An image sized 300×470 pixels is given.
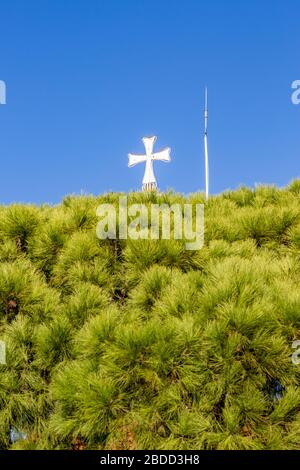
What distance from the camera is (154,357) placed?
271 cm

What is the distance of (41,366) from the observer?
311 cm

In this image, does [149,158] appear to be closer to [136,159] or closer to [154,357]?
[136,159]

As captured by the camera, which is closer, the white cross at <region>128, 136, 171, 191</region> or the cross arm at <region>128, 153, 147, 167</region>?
the white cross at <region>128, 136, 171, 191</region>

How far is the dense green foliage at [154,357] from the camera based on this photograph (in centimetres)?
259

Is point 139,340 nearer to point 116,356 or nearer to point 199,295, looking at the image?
point 116,356

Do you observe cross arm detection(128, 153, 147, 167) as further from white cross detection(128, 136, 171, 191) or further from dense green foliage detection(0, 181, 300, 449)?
dense green foliage detection(0, 181, 300, 449)

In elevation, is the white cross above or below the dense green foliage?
above

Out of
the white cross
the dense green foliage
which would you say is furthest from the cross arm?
the dense green foliage

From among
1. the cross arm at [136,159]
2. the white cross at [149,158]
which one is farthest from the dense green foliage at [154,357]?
the cross arm at [136,159]

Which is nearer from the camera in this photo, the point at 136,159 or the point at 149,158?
the point at 149,158

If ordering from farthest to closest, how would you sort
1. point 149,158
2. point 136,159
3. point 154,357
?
point 136,159 < point 149,158 < point 154,357

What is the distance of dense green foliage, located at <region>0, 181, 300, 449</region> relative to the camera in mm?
2586

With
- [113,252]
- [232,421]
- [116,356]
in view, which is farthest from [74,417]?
[113,252]

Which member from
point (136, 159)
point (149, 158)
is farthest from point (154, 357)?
point (136, 159)
